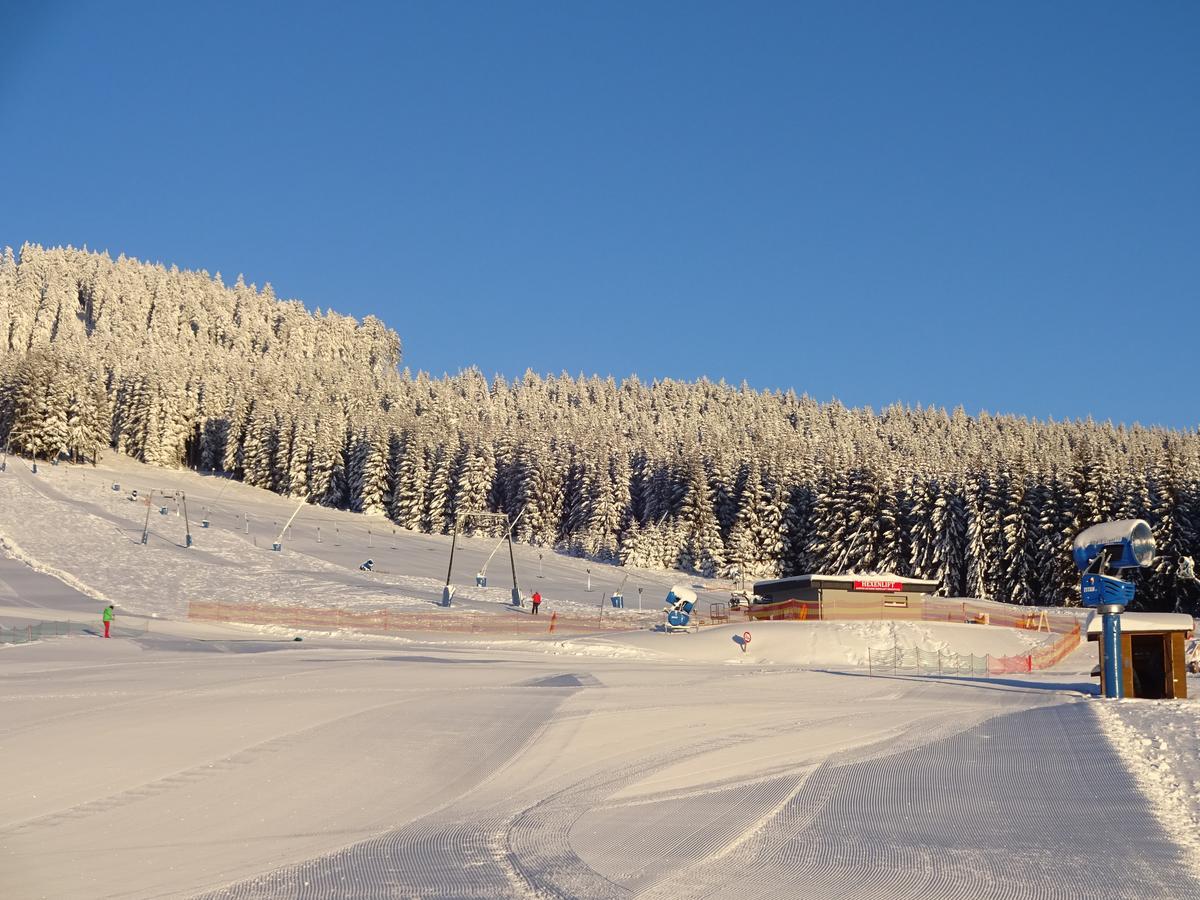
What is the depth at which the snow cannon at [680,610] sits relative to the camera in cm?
5131

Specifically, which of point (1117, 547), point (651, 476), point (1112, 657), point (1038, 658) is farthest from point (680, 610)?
point (651, 476)

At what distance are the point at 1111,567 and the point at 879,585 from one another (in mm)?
31180

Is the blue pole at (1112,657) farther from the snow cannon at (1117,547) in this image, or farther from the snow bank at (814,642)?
the snow bank at (814,642)

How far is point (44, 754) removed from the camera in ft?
54.5

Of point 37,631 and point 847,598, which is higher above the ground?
point 847,598

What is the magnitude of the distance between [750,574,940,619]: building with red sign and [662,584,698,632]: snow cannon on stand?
5.40 metres

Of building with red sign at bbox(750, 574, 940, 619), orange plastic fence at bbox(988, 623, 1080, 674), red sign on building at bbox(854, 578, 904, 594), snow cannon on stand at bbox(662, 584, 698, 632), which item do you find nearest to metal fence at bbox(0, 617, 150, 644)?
snow cannon on stand at bbox(662, 584, 698, 632)

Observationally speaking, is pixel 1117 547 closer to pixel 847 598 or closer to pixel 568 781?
pixel 568 781

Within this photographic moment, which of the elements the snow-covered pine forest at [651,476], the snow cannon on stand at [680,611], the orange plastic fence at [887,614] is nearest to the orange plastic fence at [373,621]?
the snow cannon on stand at [680,611]

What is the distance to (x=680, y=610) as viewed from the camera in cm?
5359

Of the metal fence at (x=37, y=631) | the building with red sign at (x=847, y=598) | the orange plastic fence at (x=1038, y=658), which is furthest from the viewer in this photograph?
the building with red sign at (x=847, y=598)

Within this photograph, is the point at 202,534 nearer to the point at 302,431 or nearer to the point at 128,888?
the point at 302,431

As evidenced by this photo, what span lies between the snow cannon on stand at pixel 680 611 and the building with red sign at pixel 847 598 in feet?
17.7

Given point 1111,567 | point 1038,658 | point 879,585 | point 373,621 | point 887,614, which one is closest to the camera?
point 1111,567
